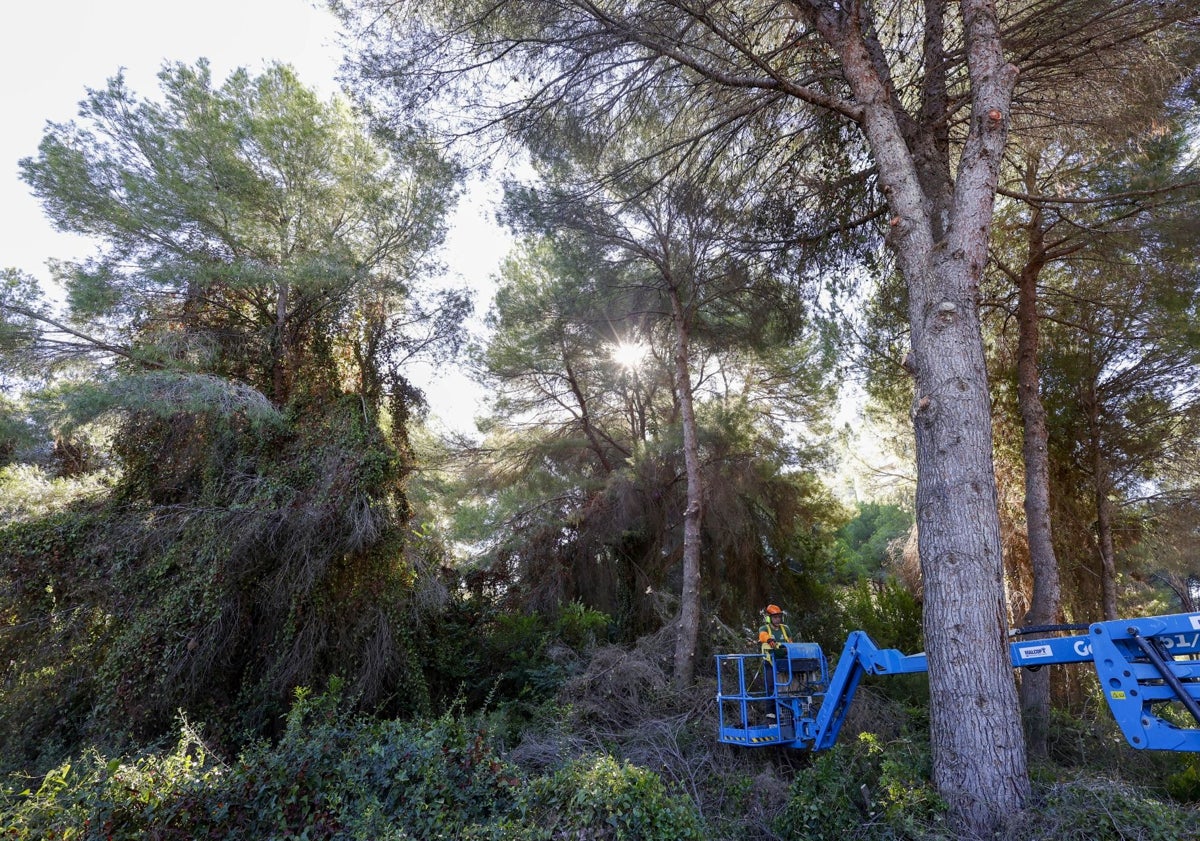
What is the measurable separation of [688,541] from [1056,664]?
472cm

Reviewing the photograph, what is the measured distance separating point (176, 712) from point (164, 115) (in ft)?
27.6

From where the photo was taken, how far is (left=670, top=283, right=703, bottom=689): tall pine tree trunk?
8625mm

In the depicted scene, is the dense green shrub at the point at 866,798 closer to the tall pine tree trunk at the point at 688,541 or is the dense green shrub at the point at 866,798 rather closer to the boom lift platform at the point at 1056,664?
the boom lift platform at the point at 1056,664

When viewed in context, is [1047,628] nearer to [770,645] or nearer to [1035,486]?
[770,645]

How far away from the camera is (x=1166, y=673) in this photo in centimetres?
359

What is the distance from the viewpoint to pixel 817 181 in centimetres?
697

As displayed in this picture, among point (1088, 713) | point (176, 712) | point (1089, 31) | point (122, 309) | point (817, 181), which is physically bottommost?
point (176, 712)

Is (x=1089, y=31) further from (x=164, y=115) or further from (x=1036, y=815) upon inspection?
(x=164, y=115)

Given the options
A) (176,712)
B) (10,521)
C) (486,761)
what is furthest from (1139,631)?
(10,521)

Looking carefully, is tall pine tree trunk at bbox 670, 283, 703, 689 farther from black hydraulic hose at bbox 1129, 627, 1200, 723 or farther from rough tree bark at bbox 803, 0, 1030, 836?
black hydraulic hose at bbox 1129, 627, 1200, 723

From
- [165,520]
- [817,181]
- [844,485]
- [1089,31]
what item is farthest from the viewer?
[844,485]

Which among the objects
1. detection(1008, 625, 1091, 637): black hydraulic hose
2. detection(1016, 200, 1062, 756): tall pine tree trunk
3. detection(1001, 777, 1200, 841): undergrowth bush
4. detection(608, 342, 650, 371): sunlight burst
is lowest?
detection(1001, 777, 1200, 841): undergrowth bush

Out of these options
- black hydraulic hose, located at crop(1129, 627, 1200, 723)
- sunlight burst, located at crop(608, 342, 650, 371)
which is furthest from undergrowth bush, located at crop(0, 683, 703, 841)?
sunlight burst, located at crop(608, 342, 650, 371)

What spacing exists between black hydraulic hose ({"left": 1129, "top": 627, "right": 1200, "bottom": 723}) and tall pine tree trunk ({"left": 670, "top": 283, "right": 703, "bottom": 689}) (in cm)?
534
